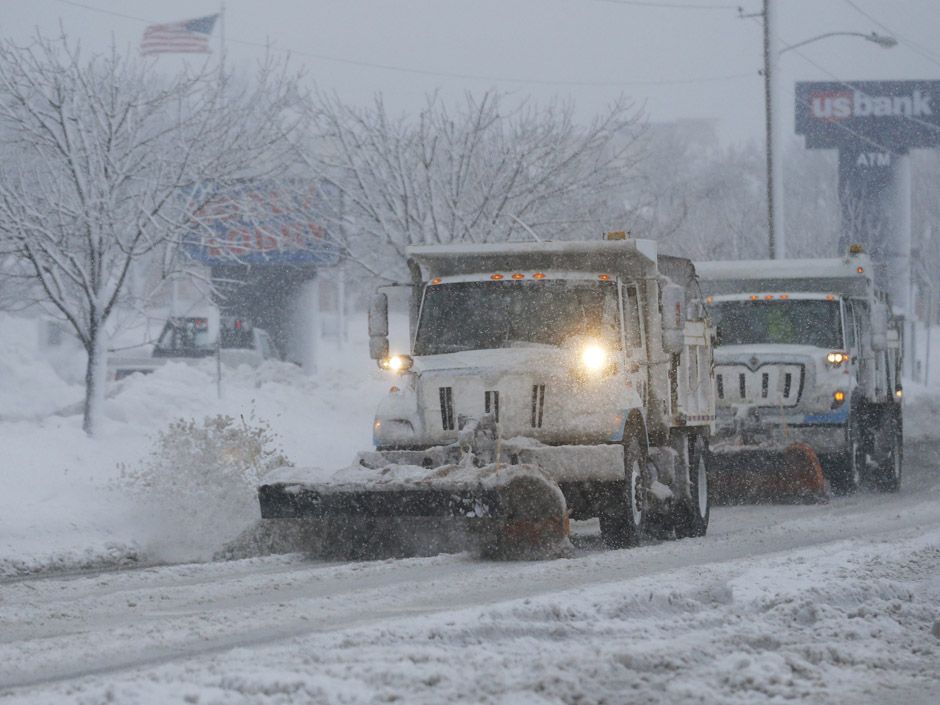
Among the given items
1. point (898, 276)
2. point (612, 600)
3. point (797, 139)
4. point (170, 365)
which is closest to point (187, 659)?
point (612, 600)

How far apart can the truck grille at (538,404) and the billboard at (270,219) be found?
888 cm

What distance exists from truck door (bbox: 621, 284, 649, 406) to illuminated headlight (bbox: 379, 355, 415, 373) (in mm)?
1701

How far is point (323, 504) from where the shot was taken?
10781 millimetres

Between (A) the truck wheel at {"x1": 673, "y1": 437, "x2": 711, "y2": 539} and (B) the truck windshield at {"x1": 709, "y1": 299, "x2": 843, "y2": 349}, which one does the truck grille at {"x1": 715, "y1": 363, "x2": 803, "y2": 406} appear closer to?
(B) the truck windshield at {"x1": 709, "y1": 299, "x2": 843, "y2": 349}

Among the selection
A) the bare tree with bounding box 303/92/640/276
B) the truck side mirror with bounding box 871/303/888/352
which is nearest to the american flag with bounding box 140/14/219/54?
the bare tree with bounding box 303/92/640/276

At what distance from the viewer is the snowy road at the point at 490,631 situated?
20.5ft

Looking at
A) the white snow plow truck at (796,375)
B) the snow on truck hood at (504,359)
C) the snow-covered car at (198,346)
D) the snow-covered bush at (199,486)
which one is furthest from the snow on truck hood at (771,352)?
the snow-covered car at (198,346)

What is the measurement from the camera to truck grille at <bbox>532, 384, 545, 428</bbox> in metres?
11.4

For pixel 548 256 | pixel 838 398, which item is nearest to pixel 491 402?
pixel 548 256

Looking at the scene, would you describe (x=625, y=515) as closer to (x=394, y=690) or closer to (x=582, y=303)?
(x=582, y=303)

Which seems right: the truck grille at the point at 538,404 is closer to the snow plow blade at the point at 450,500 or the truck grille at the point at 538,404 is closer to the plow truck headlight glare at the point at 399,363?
the snow plow blade at the point at 450,500

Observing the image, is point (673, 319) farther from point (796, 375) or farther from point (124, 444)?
point (124, 444)

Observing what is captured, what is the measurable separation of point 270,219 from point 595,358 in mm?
13036

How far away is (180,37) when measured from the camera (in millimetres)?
28656
